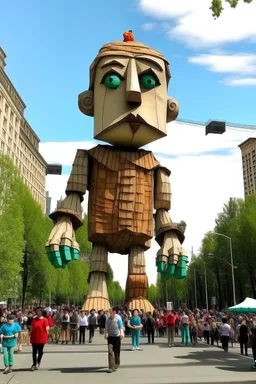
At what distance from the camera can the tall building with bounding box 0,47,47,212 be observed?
54.5m

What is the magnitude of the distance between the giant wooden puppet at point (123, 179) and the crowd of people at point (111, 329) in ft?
2.66

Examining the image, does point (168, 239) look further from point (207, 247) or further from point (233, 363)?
point (207, 247)

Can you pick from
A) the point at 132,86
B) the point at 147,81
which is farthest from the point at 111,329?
the point at 147,81

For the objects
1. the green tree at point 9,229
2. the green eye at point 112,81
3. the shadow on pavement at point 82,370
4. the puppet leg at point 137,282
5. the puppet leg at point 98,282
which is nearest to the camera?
the shadow on pavement at point 82,370

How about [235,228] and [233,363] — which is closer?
[233,363]

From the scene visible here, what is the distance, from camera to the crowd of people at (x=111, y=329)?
8617 mm

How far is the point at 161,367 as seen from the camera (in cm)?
877

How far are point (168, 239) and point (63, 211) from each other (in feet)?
11.6

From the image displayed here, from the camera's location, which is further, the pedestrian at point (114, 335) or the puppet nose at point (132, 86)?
the puppet nose at point (132, 86)

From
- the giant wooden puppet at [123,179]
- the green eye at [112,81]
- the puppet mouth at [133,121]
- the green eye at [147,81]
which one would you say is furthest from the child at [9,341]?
the green eye at [147,81]

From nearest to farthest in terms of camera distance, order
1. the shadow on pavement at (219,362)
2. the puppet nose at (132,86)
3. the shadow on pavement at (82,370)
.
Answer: the shadow on pavement at (82,370), the shadow on pavement at (219,362), the puppet nose at (132,86)

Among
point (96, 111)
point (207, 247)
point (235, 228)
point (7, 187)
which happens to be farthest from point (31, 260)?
point (96, 111)

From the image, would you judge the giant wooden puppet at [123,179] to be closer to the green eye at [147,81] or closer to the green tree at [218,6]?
the green eye at [147,81]

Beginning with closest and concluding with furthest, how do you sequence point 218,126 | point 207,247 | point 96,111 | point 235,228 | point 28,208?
point 96,111 → point 28,208 → point 235,228 → point 207,247 → point 218,126
